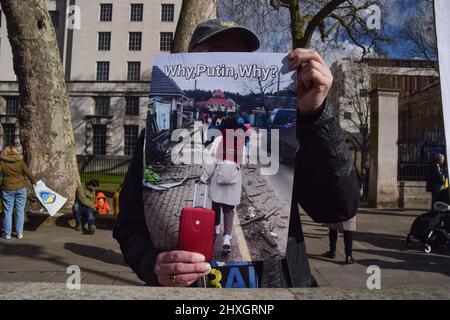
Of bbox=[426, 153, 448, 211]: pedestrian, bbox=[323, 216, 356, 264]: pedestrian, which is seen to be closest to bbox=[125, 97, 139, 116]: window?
bbox=[426, 153, 448, 211]: pedestrian

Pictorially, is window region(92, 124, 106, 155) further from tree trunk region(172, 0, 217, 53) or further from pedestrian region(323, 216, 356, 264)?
pedestrian region(323, 216, 356, 264)

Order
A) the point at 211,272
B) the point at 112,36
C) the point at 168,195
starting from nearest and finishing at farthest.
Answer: the point at 168,195 → the point at 211,272 → the point at 112,36

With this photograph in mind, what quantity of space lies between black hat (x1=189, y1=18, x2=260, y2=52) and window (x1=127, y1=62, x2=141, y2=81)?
41455 mm

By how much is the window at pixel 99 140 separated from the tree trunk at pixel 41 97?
3143cm

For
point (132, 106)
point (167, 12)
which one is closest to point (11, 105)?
point (132, 106)

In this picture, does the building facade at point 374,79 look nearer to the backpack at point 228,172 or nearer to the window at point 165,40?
the backpack at point 228,172

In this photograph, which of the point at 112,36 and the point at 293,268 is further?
the point at 112,36

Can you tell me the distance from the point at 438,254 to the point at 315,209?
6.40 meters

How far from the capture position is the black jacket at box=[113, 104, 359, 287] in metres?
1.43

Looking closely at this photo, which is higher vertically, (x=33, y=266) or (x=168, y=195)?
(x=168, y=195)

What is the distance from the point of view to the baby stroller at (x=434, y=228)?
717 centimetres
